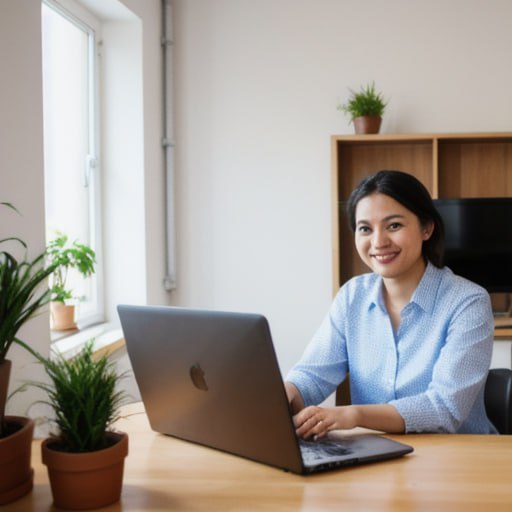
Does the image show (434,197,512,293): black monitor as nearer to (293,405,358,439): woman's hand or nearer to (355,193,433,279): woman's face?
A: (355,193,433,279): woman's face


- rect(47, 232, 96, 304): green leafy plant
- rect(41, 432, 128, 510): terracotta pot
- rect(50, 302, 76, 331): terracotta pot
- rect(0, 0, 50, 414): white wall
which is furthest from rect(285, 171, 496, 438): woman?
rect(50, 302, 76, 331): terracotta pot

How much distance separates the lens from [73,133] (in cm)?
323

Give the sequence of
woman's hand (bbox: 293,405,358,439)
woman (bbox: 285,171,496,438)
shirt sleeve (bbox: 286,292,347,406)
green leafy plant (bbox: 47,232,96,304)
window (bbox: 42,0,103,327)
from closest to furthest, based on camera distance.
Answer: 1. woman's hand (bbox: 293,405,358,439)
2. woman (bbox: 285,171,496,438)
3. shirt sleeve (bbox: 286,292,347,406)
4. green leafy plant (bbox: 47,232,96,304)
5. window (bbox: 42,0,103,327)

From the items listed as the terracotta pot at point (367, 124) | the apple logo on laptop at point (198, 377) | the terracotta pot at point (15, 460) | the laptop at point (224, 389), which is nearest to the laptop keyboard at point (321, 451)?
the laptop at point (224, 389)

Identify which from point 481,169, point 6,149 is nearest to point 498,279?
point 481,169

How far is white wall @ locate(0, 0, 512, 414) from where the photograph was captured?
3713 mm

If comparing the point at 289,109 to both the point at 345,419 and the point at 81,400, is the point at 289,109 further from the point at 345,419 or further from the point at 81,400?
the point at 81,400

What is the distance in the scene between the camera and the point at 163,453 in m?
1.37

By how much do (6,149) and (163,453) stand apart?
1.18m

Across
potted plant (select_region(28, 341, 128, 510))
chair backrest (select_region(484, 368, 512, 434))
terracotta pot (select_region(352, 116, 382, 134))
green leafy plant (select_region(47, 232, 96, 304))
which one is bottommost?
chair backrest (select_region(484, 368, 512, 434))

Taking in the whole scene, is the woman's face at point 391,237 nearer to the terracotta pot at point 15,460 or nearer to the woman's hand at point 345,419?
the woman's hand at point 345,419

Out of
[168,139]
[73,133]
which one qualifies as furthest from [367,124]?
[73,133]

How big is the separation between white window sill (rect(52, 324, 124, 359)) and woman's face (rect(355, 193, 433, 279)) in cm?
122

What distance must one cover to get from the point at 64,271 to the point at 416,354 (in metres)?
1.64
